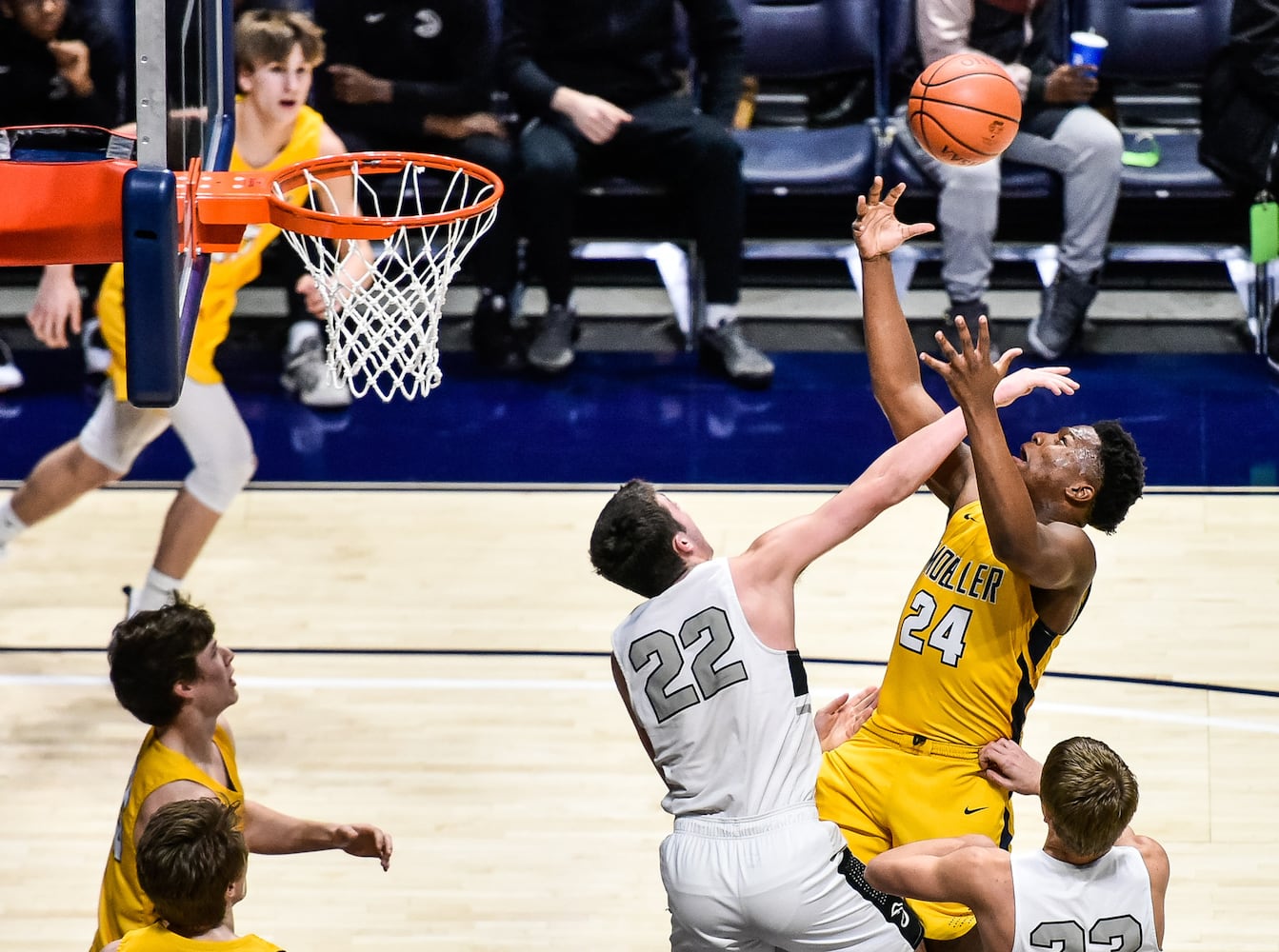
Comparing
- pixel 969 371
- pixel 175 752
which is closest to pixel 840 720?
pixel 969 371

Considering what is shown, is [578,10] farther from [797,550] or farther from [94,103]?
[797,550]

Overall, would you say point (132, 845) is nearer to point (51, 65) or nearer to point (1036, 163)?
point (51, 65)

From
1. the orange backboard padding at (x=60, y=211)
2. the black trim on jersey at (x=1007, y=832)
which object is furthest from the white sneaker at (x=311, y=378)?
the black trim on jersey at (x=1007, y=832)

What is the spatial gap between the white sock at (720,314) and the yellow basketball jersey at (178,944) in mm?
5879

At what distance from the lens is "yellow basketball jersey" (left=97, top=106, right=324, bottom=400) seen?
6.24 metres

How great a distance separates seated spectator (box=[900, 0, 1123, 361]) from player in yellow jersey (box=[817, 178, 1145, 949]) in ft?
15.4

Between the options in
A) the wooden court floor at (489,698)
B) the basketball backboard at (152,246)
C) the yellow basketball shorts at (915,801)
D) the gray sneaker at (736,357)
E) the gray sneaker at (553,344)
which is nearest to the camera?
the basketball backboard at (152,246)

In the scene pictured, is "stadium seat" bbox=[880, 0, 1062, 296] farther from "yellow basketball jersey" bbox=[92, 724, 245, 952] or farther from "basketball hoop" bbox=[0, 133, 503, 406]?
"yellow basketball jersey" bbox=[92, 724, 245, 952]

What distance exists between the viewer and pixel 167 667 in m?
3.79

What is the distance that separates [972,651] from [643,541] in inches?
34.5

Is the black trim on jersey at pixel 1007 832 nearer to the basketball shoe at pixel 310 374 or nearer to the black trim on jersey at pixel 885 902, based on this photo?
the black trim on jersey at pixel 885 902

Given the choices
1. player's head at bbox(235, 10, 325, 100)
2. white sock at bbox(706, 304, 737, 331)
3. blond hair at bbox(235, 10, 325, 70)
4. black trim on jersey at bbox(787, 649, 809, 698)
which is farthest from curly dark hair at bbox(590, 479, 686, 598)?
white sock at bbox(706, 304, 737, 331)

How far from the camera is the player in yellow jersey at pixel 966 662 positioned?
3965 millimetres

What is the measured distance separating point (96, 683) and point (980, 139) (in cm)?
348
